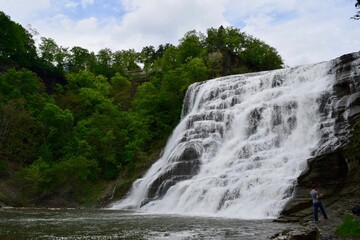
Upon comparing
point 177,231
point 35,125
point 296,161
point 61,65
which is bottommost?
point 177,231

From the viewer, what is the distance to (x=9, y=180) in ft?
135

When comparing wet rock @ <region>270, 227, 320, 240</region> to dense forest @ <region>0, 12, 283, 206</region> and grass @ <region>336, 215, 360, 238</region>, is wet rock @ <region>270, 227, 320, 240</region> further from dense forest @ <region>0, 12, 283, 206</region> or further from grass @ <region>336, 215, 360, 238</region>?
dense forest @ <region>0, 12, 283, 206</region>

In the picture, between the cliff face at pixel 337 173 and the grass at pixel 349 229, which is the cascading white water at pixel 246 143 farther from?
the grass at pixel 349 229

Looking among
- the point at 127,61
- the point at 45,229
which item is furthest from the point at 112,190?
the point at 127,61

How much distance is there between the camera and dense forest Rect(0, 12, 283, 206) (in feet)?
129

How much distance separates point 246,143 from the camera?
A: 30.4m

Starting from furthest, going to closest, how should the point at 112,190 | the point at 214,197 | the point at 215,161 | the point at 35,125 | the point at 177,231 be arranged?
the point at 35,125 < the point at 112,190 < the point at 215,161 < the point at 214,197 < the point at 177,231

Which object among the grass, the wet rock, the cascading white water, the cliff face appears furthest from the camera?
the cascading white water

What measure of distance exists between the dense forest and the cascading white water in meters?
5.34

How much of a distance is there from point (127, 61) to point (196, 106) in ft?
187

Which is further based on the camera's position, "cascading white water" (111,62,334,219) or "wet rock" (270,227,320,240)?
"cascading white water" (111,62,334,219)

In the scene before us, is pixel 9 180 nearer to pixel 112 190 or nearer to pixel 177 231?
pixel 112 190

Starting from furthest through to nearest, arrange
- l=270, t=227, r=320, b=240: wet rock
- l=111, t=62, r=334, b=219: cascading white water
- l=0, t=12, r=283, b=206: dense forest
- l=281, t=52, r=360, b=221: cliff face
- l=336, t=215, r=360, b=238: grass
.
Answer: l=0, t=12, r=283, b=206: dense forest
l=111, t=62, r=334, b=219: cascading white water
l=281, t=52, r=360, b=221: cliff face
l=336, t=215, r=360, b=238: grass
l=270, t=227, r=320, b=240: wet rock

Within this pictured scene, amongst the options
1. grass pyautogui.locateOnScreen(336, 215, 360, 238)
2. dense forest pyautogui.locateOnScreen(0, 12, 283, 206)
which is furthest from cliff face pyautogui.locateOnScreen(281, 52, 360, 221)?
dense forest pyautogui.locateOnScreen(0, 12, 283, 206)
